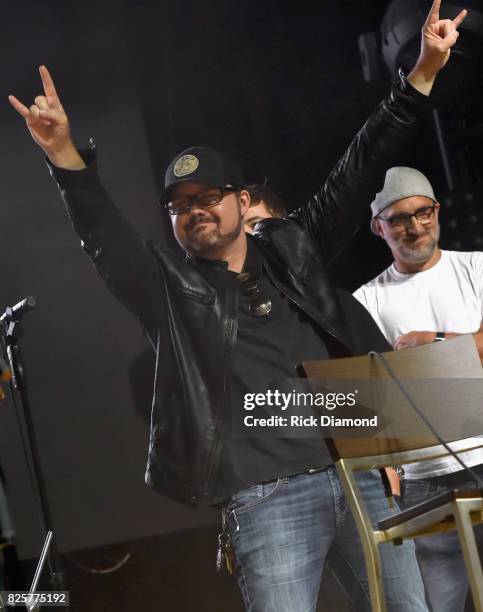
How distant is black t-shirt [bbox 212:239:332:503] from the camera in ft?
5.77

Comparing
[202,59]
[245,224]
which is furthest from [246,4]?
[245,224]

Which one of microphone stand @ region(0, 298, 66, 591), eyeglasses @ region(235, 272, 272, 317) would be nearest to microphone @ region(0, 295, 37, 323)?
microphone stand @ region(0, 298, 66, 591)

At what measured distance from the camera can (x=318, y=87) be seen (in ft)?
9.04

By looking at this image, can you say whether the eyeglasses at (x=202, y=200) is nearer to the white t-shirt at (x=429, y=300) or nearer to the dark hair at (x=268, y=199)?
the dark hair at (x=268, y=199)

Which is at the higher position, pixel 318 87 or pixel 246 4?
pixel 246 4

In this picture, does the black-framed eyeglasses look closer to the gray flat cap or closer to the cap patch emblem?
the gray flat cap

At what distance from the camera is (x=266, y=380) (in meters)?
1.89

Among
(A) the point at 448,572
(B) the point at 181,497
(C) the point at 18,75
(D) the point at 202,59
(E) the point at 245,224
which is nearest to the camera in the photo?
(B) the point at 181,497

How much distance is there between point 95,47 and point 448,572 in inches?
73.3

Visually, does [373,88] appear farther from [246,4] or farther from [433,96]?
[246,4]

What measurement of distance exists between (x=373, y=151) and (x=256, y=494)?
0.97m

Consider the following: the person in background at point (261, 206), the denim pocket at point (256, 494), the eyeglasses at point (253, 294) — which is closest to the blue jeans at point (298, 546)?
the denim pocket at point (256, 494)

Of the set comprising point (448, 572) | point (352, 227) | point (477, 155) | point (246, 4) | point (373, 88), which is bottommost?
point (448, 572)
